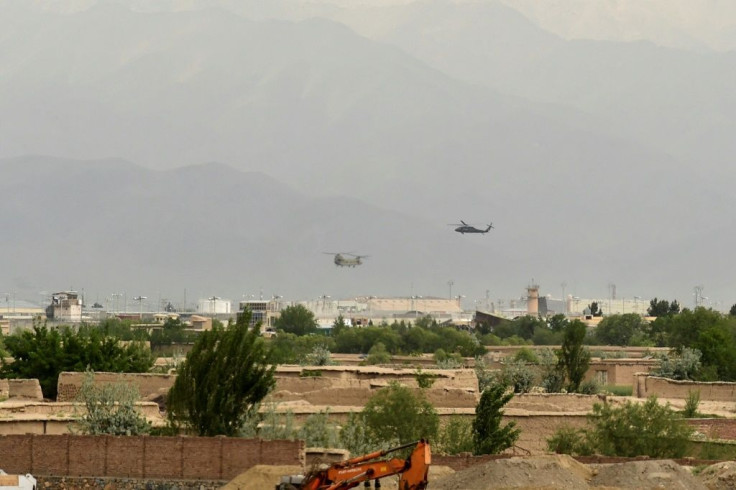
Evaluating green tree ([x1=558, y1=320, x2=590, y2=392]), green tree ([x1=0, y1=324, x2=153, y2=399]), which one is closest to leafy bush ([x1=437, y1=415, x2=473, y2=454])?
green tree ([x1=0, y1=324, x2=153, y2=399])

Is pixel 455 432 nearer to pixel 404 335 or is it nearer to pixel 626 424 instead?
pixel 626 424

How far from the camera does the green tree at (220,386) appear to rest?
109ft

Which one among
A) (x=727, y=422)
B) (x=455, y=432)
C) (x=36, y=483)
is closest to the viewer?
(x=36, y=483)

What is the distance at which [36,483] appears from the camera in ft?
95.0

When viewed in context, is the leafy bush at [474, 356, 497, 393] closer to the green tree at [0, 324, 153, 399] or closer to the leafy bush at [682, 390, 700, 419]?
the leafy bush at [682, 390, 700, 419]

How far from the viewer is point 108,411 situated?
33.3m

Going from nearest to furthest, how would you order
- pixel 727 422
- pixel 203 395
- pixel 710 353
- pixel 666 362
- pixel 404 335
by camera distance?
pixel 203 395, pixel 727 422, pixel 666 362, pixel 710 353, pixel 404 335

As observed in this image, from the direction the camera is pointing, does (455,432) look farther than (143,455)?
Yes

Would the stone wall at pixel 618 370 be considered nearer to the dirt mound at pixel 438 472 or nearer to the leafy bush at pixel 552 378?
the leafy bush at pixel 552 378

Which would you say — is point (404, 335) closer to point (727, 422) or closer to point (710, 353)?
point (710, 353)

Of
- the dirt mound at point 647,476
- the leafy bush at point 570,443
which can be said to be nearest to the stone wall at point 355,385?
the leafy bush at point 570,443

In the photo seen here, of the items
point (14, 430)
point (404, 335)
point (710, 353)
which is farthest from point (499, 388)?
point (404, 335)

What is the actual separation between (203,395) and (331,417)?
619 centimetres

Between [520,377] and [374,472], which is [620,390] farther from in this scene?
[374,472]
